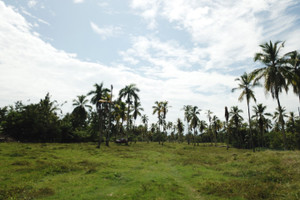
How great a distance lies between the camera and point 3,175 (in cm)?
1305

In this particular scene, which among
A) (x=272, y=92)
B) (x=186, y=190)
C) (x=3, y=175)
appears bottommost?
(x=186, y=190)

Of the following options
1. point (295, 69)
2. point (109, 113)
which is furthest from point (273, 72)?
point (109, 113)

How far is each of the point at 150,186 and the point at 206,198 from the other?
4044mm

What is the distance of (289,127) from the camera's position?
63.8 m

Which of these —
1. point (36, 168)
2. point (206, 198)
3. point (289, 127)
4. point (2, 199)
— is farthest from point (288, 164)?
point (289, 127)

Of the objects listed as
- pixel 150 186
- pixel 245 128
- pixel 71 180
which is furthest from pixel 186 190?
pixel 245 128

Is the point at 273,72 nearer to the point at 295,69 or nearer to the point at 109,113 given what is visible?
the point at 295,69

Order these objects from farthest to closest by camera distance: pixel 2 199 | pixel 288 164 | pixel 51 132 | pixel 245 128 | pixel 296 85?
pixel 245 128 → pixel 51 132 → pixel 296 85 → pixel 288 164 → pixel 2 199

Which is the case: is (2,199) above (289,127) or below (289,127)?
below

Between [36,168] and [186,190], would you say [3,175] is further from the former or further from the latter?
[186,190]

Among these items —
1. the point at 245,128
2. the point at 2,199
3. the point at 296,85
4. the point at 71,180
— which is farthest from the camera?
the point at 245,128

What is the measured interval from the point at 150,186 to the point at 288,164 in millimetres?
13399

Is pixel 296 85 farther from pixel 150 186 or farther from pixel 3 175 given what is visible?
pixel 3 175

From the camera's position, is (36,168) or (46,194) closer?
(46,194)
